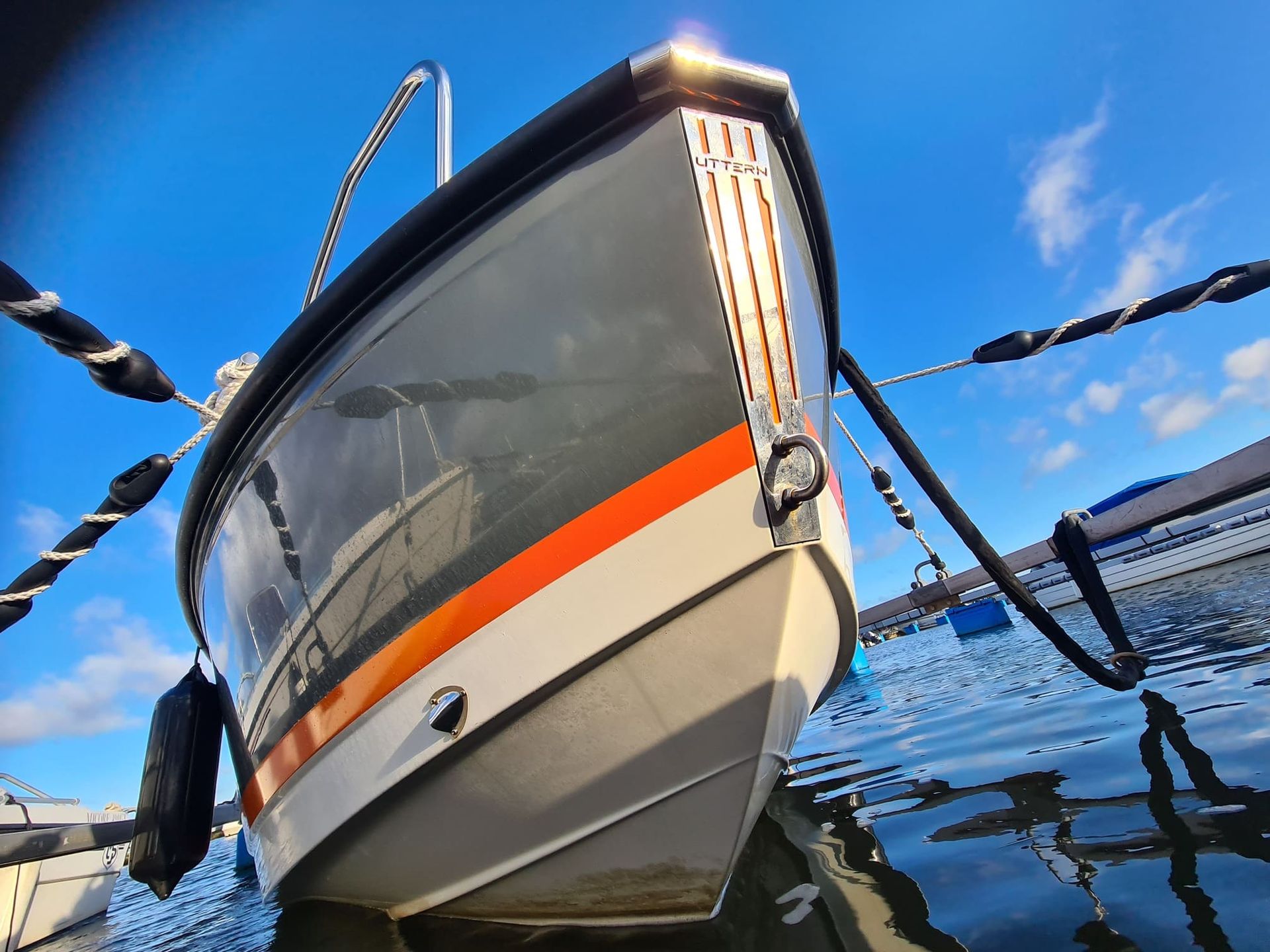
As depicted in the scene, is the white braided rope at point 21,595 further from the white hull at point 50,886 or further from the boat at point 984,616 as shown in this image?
the boat at point 984,616

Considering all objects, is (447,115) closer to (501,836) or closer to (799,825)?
(501,836)

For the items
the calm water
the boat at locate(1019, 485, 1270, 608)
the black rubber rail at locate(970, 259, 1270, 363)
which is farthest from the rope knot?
the boat at locate(1019, 485, 1270, 608)

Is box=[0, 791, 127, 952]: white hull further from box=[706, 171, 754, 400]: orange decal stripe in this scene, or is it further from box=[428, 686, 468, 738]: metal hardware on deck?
box=[706, 171, 754, 400]: orange decal stripe

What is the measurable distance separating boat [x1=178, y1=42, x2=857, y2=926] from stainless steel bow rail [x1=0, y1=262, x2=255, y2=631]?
623 mm

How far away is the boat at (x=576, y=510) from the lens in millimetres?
1742

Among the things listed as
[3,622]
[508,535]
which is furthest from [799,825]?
[3,622]

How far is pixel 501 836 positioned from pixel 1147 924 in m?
1.56

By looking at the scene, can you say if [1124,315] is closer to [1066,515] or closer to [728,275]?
[1066,515]

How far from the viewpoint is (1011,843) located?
6.45 ft

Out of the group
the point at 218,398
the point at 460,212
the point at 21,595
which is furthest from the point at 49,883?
the point at 460,212

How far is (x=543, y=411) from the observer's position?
1.83 m

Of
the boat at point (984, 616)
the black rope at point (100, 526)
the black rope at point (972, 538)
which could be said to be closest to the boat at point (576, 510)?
the black rope at point (100, 526)

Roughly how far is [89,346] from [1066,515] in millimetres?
4375

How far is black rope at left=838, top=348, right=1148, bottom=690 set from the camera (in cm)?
320
